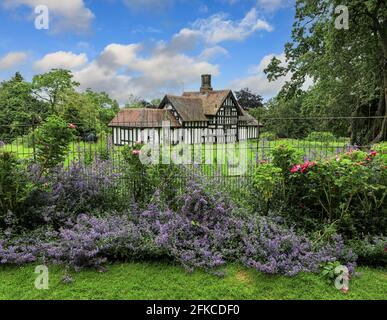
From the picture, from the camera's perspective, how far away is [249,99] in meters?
44.7

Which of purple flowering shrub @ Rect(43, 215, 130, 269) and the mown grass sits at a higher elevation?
the mown grass

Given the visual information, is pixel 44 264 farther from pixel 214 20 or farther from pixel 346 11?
pixel 346 11

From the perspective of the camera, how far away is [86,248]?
11.7 ft

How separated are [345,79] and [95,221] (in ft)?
39.9

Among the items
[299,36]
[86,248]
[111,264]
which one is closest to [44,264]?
[86,248]

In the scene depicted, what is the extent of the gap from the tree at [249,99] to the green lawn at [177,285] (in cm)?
4269

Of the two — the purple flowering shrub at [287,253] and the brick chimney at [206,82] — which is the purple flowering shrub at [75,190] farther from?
the brick chimney at [206,82]

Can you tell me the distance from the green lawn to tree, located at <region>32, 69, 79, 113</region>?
2588 centimetres

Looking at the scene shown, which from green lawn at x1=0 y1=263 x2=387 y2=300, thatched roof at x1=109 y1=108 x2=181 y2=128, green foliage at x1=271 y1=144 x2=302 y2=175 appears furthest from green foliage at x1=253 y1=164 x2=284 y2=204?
thatched roof at x1=109 y1=108 x2=181 y2=128

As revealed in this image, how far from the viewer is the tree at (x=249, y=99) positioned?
4447cm

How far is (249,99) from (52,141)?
1674 inches

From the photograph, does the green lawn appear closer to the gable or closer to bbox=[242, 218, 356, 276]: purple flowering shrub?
bbox=[242, 218, 356, 276]: purple flowering shrub

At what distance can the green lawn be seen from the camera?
9.91 feet

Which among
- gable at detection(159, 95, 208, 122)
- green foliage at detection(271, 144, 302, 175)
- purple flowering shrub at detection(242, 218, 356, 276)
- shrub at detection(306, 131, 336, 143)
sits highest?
gable at detection(159, 95, 208, 122)
